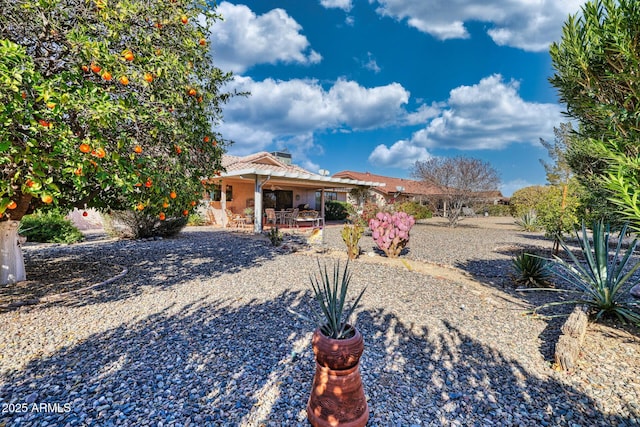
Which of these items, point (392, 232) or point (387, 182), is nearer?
point (392, 232)

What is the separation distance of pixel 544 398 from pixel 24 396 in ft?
14.3

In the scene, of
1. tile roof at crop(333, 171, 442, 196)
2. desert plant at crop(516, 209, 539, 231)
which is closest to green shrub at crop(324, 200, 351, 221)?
tile roof at crop(333, 171, 442, 196)

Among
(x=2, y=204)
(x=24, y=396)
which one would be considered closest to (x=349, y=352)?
(x=24, y=396)

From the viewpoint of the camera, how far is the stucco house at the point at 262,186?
46.0 ft

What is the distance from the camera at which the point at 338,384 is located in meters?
2.10

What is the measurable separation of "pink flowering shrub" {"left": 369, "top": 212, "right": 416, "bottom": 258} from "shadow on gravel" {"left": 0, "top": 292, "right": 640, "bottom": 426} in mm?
A: 5217

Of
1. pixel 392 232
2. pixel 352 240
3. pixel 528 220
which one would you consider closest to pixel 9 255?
pixel 352 240

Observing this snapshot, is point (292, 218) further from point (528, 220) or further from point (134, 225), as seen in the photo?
point (528, 220)

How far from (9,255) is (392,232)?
8492 millimetres

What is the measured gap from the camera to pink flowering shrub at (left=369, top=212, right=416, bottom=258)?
898cm

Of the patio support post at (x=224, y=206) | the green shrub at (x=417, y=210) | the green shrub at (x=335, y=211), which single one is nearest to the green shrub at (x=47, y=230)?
the patio support post at (x=224, y=206)

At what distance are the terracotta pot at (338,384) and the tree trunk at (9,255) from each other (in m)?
6.11

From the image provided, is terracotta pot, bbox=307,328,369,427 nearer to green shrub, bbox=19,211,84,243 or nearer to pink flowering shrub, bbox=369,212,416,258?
pink flowering shrub, bbox=369,212,416,258

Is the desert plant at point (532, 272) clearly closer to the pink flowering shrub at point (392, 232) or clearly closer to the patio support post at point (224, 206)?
the pink flowering shrub at point (392, 232)
